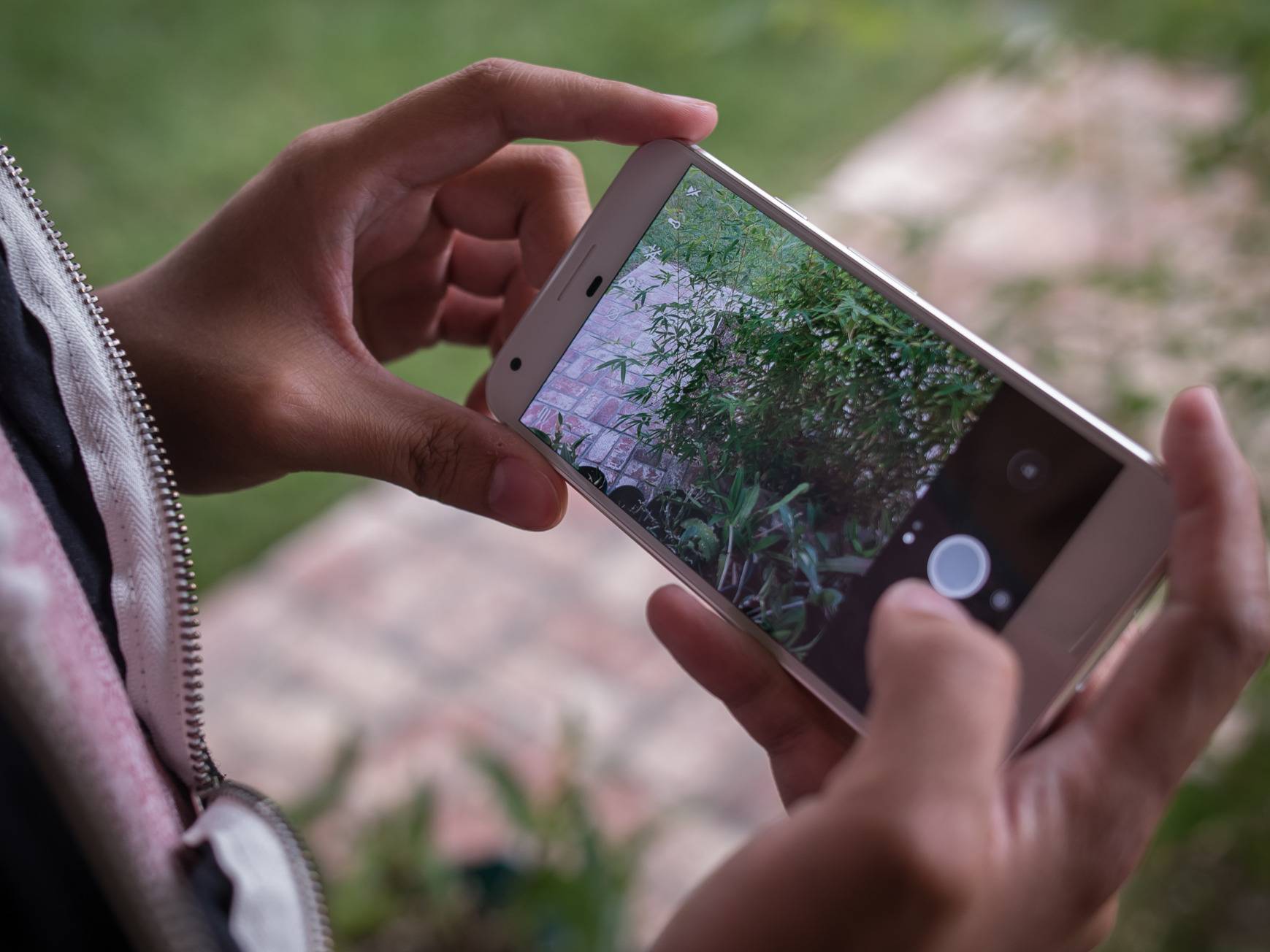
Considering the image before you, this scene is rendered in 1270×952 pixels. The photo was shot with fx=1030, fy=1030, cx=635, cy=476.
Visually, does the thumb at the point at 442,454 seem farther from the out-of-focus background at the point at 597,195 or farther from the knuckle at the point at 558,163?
the out-of-focus background at the point at 597,195

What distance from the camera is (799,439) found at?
2.18 ft

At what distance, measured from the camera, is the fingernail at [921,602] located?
514 mm

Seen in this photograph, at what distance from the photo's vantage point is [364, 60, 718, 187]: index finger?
0.73 meters

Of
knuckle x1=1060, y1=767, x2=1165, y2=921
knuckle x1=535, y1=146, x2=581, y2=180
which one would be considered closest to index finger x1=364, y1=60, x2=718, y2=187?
knuckle x1=535, y1=146, x2=581, y2=180

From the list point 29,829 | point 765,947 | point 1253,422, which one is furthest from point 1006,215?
point 29,829

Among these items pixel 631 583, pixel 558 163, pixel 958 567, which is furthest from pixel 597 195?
pixel 958 567

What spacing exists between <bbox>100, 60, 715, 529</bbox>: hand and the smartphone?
0.19 ft

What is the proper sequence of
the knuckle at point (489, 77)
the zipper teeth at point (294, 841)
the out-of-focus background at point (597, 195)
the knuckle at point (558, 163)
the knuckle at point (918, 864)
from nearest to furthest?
the knuckle at point (918, 864)
the zipper teeth at point (294, 841)
the knuckle at point (489, 77)
the knuckle at point (558, 163)
the out-of-focus background at point (597, 195)

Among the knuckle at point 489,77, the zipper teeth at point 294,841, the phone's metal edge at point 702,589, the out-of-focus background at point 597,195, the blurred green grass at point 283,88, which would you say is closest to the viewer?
the zipper teeth at point 294,841

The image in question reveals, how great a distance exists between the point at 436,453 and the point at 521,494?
0.06 metres

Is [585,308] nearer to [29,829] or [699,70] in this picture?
[29,829]

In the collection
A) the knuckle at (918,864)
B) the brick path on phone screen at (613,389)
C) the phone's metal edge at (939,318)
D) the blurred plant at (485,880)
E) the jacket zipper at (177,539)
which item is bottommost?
the blurred plant at (485,880)

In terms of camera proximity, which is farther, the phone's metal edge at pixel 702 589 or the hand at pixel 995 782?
the phone's metal edge at pixel 702 589

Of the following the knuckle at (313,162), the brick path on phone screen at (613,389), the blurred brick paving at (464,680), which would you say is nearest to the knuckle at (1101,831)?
the brick path on phone screen at (613,389)
